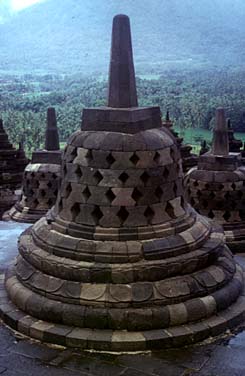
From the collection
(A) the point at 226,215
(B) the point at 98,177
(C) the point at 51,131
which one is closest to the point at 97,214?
(B) the point at 98,177

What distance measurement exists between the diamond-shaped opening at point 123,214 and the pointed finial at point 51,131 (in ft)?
23.5

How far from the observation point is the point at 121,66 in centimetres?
552

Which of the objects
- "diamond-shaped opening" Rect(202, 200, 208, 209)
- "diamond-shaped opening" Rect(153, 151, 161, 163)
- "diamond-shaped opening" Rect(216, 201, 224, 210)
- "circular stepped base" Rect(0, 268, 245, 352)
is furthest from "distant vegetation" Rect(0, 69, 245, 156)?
"circular stepped base" Rect(0, 268, 245, 352)

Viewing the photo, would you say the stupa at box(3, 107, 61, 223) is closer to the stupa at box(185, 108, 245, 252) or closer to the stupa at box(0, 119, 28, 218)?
the stupa at box(185, 108, 245, 252)

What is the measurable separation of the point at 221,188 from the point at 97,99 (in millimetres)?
57888

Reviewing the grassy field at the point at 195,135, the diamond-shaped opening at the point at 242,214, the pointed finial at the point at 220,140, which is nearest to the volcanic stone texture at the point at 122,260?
the diamond-shaped opening at the point at 242,214

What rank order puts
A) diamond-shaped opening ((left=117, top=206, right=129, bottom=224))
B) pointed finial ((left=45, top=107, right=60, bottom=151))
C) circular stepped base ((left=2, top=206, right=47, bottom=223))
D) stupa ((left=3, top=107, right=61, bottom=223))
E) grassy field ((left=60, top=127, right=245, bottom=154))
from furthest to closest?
grassy field ((left=60, top=127, right=245, bottom=154)) → circular stepped base ((left=2, top=206, right=47, bottom=223)) → stupa ((left=3, top=107, right=61, bottom=223)) → pointed finial ((left=45, top=107, right=60, bottom=151)) → diamond-shaped opening ((left=117, top=206, right=129, bottom=224))

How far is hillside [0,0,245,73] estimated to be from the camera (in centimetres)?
12569

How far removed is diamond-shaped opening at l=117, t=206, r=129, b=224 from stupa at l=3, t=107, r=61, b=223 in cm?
710

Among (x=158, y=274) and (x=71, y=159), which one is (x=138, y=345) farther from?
(x=71, y=159)

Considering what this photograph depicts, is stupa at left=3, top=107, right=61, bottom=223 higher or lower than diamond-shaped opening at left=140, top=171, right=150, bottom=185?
lower

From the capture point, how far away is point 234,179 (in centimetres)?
837

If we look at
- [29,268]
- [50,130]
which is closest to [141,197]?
[29,268]

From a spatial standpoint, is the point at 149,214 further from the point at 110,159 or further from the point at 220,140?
the point at 220,140
